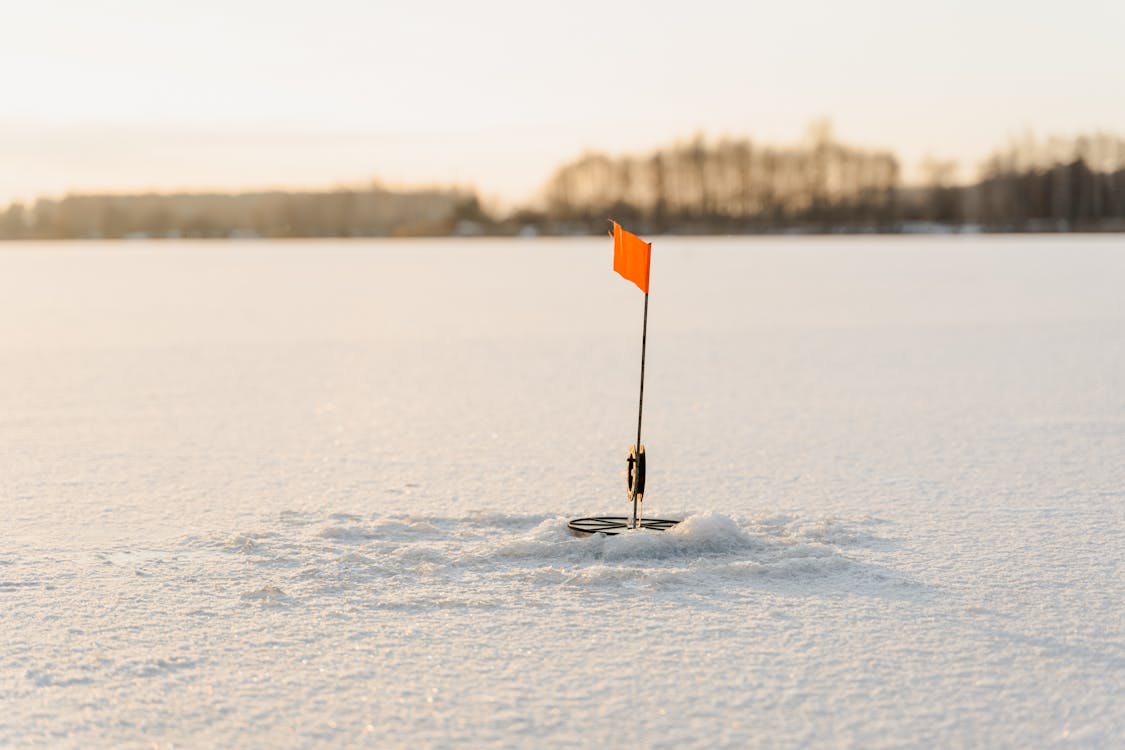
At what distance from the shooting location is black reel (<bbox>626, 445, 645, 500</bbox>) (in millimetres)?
4559

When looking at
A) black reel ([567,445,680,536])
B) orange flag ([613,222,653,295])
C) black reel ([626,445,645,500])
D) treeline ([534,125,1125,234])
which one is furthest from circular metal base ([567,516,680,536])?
treeline ([534,125,1125,234])

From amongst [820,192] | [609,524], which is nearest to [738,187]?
[820,192]

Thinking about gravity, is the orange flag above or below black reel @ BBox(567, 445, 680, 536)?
above

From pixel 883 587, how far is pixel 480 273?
2692cm

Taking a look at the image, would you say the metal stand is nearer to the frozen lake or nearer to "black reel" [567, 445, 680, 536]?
"black reel" [567, 445, 680, 536]

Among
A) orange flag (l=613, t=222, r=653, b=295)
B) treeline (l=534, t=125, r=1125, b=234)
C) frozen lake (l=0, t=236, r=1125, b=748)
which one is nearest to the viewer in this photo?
frozen lake (l=0, t=236, r=1125, b=748)

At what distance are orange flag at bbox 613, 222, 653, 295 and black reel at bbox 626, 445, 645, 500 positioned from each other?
60 cm

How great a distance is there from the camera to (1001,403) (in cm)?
848

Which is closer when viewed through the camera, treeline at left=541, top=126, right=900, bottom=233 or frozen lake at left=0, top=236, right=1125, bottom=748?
frozen lake at left=0, top=236, right=1125, bottom=748

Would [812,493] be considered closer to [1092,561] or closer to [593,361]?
[1092,561]

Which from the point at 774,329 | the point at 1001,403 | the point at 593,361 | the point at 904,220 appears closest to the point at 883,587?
the point at 1001,403

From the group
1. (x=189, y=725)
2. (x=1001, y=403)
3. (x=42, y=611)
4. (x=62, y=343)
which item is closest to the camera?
(x=189, y=725)

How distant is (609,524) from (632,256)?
1.05 m

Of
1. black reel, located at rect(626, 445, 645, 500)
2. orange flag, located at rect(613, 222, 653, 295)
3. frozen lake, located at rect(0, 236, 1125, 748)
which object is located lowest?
frozen lake, located at rect(0, 236, 1125, 748)
